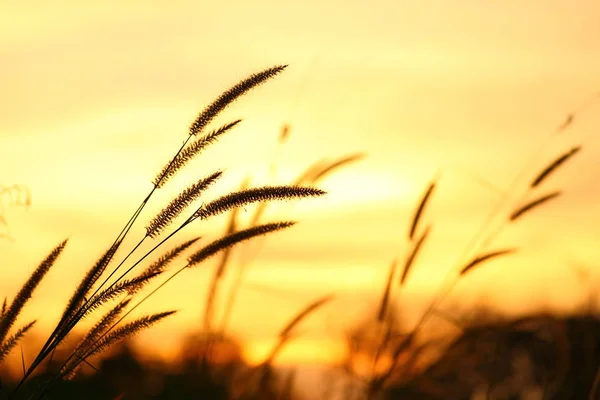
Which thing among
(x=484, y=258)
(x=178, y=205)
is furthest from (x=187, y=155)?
(x=484, y=258)

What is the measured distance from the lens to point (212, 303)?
4199mm

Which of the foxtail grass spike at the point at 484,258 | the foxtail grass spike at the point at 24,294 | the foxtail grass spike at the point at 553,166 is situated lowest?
the foxtail grass spike at the point at 24,294

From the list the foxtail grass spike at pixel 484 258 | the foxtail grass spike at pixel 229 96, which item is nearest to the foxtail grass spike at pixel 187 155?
the foxtail grass spike at pixel 229 96

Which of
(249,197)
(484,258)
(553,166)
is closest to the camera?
(249,197)

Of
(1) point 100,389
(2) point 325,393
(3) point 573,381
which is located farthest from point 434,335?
(1) point 100,389

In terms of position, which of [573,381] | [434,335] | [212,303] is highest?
[212,303]

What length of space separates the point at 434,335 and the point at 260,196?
2.18 m

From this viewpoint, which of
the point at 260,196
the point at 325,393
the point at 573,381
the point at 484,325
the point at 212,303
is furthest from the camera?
the point at 325,393

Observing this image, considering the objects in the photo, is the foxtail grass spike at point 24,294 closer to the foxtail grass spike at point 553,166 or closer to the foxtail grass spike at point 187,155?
the foxtail grass spike at point 187,155

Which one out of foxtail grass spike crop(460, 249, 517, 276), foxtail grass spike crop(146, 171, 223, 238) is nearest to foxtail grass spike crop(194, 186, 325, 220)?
foxtail grass spike crop(146, 171, 223, 238)

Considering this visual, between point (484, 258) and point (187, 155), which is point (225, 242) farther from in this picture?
point (484, 258)

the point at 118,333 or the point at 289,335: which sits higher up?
the point at 289,335

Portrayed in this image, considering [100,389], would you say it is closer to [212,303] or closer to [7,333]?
[212,303]

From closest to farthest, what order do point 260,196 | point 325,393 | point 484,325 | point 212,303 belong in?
1. point 260,196
2. point 484,325
3. point 212,303
4. point 325,393
